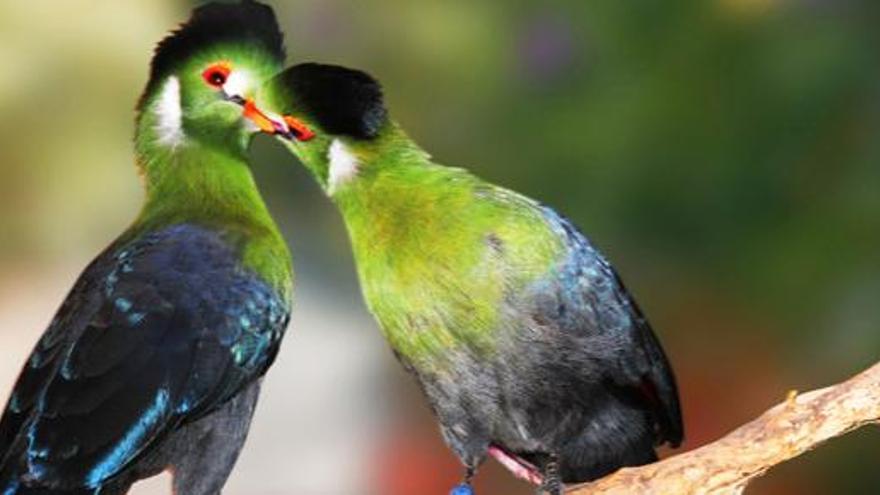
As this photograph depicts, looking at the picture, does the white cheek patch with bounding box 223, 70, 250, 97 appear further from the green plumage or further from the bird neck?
the green plumage

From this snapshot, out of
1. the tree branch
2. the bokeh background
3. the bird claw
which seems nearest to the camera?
the tree branch

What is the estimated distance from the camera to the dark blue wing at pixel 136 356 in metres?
1.40

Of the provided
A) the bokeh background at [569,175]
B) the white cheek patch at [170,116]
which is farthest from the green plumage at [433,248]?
the bokeh background at [569,175]

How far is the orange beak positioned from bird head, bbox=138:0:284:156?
38 millimetres

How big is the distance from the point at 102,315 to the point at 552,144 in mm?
892

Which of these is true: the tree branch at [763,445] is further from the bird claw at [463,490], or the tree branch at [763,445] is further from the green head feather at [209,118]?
the green head feather at [209,118]

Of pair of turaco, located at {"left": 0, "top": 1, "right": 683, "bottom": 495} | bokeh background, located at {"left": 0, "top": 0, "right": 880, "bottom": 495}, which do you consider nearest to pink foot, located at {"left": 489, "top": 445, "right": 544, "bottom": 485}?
pair of turaco, located at {"left": 0, "top": 1, "right": 683, "bottom": 495}

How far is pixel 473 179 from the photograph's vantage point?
1.52 meters

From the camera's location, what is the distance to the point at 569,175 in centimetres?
221

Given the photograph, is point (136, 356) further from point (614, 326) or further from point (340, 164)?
point (614, 326)

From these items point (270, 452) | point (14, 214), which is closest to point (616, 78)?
point (270, 452)

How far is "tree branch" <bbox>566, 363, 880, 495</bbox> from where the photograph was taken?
1367 mm

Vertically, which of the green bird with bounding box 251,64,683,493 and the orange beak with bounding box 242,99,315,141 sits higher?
the orange beak with bounding box 242,99,315,141

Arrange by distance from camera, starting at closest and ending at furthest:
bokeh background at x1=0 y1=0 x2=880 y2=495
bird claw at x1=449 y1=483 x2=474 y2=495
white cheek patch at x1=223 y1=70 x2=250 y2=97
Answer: bird claw at x1=449 y1=483 x2=474 y2=495, white cheek patch at x1=223 y1=70 x2=250 y2=97, bokeh background at x1=0 y1=0 x2=880 y2=495
